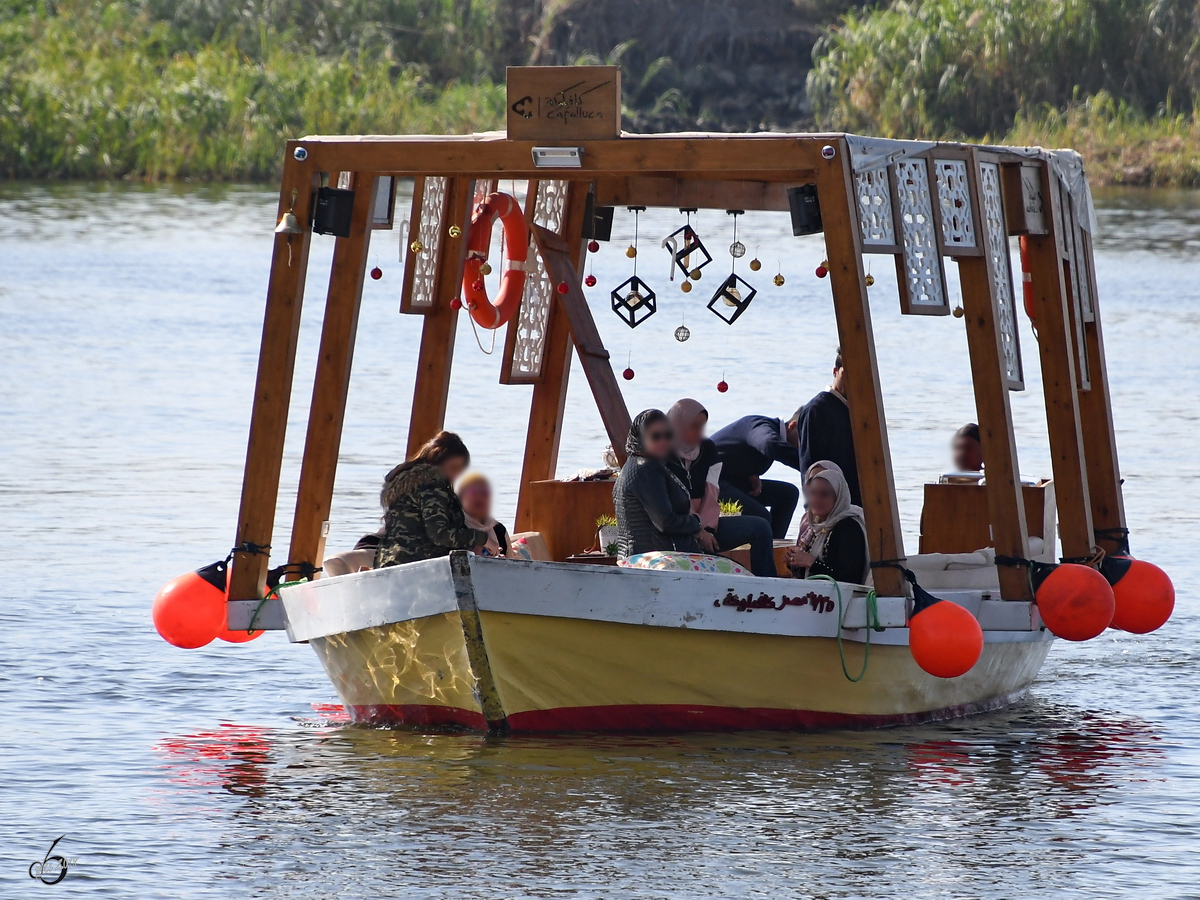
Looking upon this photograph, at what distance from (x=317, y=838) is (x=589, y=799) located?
43.0 inches

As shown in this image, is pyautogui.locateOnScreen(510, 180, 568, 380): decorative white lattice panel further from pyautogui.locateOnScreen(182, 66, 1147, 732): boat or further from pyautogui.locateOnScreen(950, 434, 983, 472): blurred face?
pyautogui.locateOnScreen(950, 434, 983, 472): blurred face

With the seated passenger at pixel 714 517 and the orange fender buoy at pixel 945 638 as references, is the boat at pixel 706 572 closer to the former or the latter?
the orange fender buoy at pixel 945 638

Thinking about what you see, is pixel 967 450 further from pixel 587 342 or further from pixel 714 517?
pixel 587 342

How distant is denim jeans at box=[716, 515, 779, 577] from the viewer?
9.66 meters

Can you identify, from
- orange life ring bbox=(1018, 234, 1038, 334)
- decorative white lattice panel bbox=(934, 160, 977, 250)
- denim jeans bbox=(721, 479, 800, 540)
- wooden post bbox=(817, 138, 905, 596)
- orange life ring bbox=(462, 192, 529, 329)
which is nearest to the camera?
wooden post bbox=(817, 138, 905, 596)

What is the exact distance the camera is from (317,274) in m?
30.6

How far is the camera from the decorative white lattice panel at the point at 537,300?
36.5 ft

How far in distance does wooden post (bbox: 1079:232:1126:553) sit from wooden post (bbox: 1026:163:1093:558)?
66 cm

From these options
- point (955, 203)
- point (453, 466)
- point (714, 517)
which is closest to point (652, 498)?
point (714, 517)

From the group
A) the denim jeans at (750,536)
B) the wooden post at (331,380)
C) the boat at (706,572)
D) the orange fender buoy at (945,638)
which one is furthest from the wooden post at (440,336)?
the orange fender buoy at (945,638)

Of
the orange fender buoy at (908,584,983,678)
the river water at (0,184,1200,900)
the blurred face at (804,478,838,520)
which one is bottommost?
the river water at (0,184,1200,900)

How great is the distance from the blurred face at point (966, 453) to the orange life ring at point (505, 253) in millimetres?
2264

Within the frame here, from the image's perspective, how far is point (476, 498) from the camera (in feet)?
30.1

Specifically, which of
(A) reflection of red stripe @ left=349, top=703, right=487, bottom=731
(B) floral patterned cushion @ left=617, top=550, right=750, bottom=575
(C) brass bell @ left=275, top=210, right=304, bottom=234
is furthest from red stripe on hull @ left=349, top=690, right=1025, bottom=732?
(C) brass bell @ left=275, top=210, right=304, bottom=234
